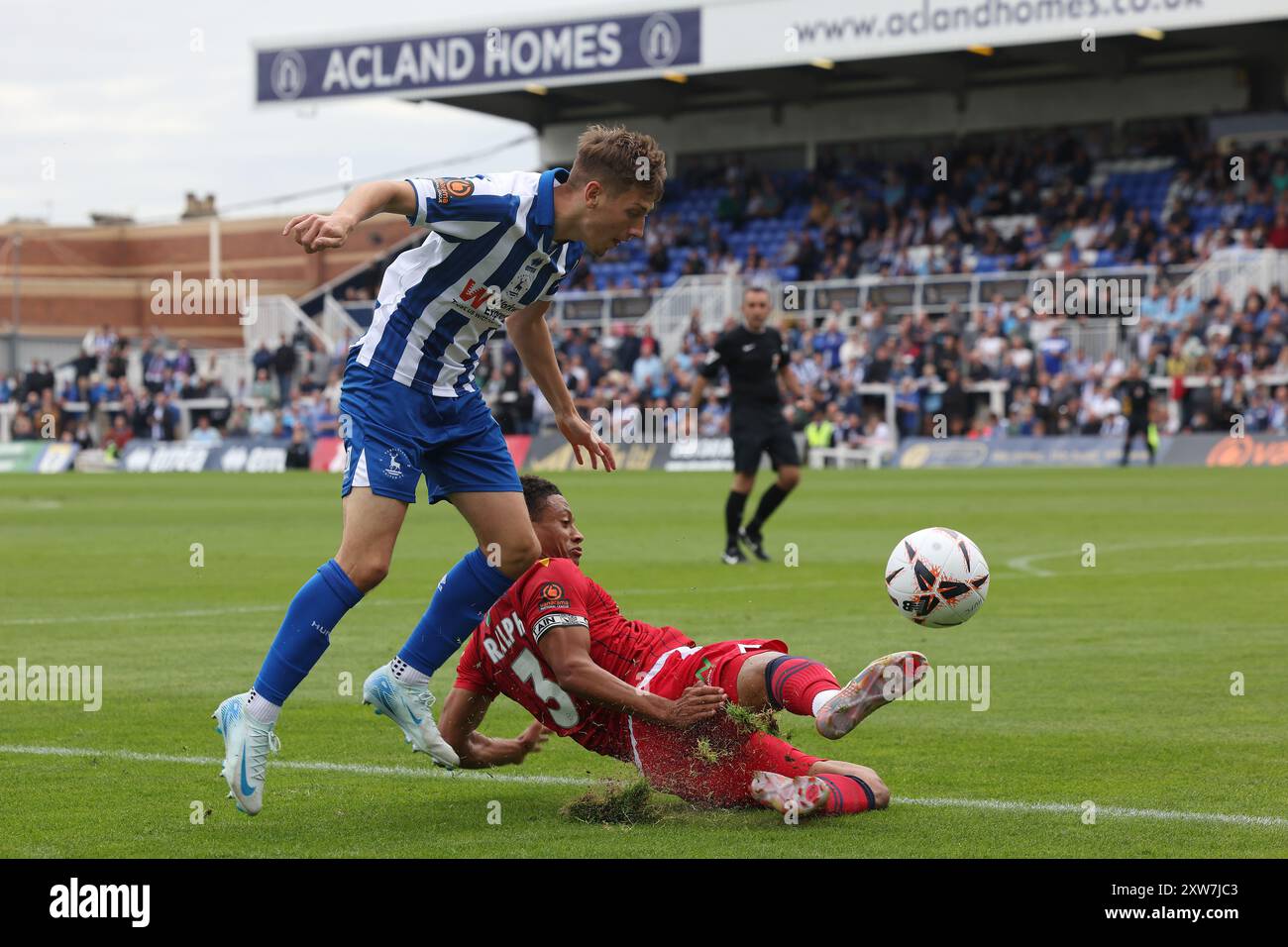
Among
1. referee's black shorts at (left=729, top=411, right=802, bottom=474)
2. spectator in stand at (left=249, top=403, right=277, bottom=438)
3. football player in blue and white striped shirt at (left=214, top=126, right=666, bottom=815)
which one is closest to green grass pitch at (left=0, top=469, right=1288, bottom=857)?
football player in blue and white striped shirt at (left=214, top=126, right=666, bottom=815)

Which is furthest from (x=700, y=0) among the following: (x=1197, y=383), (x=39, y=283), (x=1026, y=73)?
(x=39, y=283)

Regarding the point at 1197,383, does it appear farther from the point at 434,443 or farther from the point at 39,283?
the point at 39,283

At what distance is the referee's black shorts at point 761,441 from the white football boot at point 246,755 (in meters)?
10.1

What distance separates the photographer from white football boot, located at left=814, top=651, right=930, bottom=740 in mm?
5262

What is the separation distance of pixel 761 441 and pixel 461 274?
969cm

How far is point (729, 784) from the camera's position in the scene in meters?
5.68

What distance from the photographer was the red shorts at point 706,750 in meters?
5.63

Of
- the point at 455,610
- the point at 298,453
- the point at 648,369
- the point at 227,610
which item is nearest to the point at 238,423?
the point at 298,453

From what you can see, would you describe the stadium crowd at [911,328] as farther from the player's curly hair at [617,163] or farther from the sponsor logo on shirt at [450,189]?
the sponsor logo on shirt at [450,189]

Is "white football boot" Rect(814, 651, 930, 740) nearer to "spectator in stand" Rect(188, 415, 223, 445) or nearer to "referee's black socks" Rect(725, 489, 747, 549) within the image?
"referee's black socks" Rect(725, 489, 747, 549)

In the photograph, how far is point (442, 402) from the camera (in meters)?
5.99

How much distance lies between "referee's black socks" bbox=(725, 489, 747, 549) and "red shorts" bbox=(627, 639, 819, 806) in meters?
9.35

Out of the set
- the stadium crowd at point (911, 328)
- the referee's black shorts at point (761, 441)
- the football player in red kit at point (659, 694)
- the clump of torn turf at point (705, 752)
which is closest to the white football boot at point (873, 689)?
the football player in red kit at point (659, 694)

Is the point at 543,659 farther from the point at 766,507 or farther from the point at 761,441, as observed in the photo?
the point at 766,507
